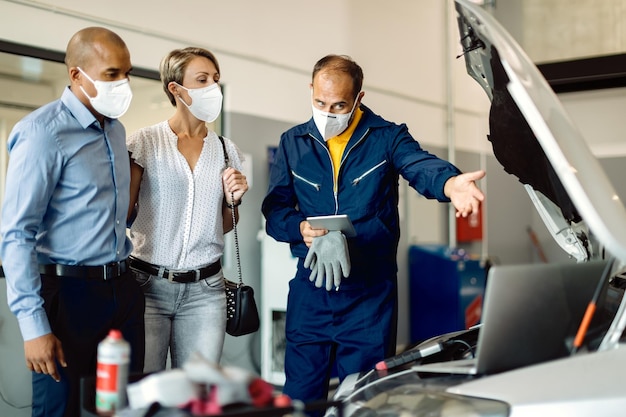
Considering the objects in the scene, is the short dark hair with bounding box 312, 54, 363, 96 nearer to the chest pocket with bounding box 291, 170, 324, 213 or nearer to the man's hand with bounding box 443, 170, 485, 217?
the chest pocket with bounding box 291, 170, 324, 213

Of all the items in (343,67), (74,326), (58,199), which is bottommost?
(74,326)

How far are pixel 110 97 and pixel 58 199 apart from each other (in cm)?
33

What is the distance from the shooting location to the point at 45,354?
6.28ft

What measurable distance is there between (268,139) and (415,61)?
8.41 ft

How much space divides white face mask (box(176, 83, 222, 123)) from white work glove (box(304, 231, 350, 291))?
0.59 meters

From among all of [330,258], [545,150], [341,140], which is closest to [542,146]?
[545,150]

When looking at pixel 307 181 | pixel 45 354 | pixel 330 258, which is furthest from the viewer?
pixel 307 181

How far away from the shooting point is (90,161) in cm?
207

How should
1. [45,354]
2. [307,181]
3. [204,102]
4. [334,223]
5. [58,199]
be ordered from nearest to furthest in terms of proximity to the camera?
[45,354]
[58,199]
[334,223]
[204,102]
[307,181]

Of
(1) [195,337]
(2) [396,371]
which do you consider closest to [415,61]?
(1) [195,337]

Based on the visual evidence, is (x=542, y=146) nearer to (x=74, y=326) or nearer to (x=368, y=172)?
(x=368, y=172)

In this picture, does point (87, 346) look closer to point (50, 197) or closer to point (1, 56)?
point (50, 197)

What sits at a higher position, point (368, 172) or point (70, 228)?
point (368, 172)

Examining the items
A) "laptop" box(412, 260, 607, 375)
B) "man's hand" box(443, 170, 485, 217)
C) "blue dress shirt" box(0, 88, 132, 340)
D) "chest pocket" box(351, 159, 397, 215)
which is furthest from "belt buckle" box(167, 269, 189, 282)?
"laptop" box(412, 260, 607, 375)
